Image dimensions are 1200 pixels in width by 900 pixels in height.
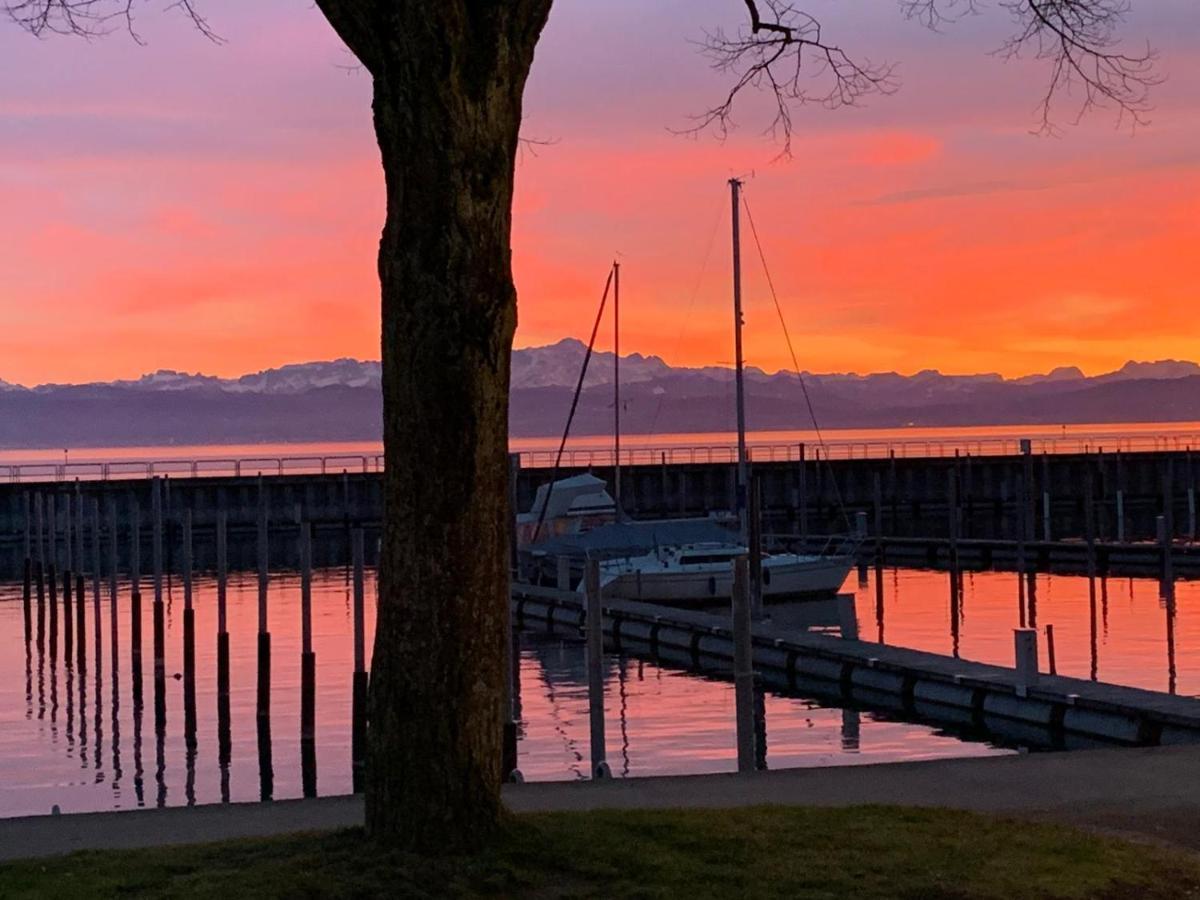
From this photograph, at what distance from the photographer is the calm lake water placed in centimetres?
2781

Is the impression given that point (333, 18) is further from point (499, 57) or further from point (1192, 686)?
point (1192, 686)

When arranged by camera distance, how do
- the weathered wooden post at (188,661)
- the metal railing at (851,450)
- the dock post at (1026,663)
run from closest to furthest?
the dock post at (1026,663) < the weathered wooden post at (188,661) < the metal railing at (851,450)

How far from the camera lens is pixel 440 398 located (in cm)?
1048

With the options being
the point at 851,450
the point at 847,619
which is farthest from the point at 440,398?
the point at 851,450

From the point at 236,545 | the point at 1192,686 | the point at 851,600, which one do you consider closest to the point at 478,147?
the point at 851,600

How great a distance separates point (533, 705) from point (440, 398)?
2538 centimetres

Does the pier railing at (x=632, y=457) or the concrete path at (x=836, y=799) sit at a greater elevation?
the pier railing at (x=632, y=457)

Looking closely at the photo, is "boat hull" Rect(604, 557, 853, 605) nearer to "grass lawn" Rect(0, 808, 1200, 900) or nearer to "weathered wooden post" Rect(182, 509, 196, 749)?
"weathered wooden post" Rect(182, 509, 196, 749)

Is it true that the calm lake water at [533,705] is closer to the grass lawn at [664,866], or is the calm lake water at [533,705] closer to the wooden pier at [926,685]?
the wooden pier at [926,685]

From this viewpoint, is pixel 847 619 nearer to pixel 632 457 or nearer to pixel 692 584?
pixel 692 584

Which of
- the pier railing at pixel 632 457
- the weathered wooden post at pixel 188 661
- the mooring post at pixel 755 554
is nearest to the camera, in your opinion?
the weathered wooden post at pixel 188 661

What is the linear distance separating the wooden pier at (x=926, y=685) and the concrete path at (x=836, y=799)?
6.42 metres

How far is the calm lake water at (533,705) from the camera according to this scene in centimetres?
2781

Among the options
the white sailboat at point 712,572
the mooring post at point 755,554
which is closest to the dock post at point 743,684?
the mooring post at point 755,554
